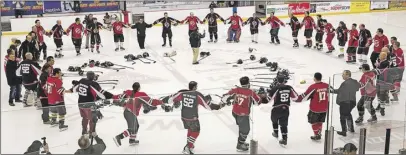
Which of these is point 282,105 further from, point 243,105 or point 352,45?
point 352,45

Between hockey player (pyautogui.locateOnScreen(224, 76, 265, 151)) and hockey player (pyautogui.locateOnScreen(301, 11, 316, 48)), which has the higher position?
hockey player (pyautogui.locateOnScreen(301, 11, 316, 48))

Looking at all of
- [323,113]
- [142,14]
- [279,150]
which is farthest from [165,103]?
[142,14]

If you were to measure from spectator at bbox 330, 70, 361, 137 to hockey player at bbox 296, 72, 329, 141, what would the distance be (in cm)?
21

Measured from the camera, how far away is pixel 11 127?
644 cm

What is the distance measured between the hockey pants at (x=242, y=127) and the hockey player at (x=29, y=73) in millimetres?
4240

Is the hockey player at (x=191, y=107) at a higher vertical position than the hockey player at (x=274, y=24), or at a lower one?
lower

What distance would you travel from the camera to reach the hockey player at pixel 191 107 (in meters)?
6.94

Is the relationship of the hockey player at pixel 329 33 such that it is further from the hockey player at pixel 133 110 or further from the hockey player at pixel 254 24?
the hockey player at pixel 133 110

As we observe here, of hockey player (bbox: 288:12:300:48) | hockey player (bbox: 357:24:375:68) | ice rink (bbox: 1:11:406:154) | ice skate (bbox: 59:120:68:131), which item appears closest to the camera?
ice rink (bbox: 1:11:406:154)

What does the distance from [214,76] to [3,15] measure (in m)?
10.9

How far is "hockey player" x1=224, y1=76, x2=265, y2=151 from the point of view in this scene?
23.2 feet

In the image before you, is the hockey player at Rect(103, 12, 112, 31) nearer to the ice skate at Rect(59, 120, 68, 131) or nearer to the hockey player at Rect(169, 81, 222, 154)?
the ice skate at Rect(59, 120, 68, 131)

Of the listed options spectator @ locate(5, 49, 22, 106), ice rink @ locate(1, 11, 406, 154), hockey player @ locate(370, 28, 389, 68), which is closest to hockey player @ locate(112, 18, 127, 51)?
ice rink @ locate(1, 11, 406, 154)

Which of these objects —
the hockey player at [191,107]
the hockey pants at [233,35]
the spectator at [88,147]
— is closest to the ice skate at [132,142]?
the spectator at [88,147]
